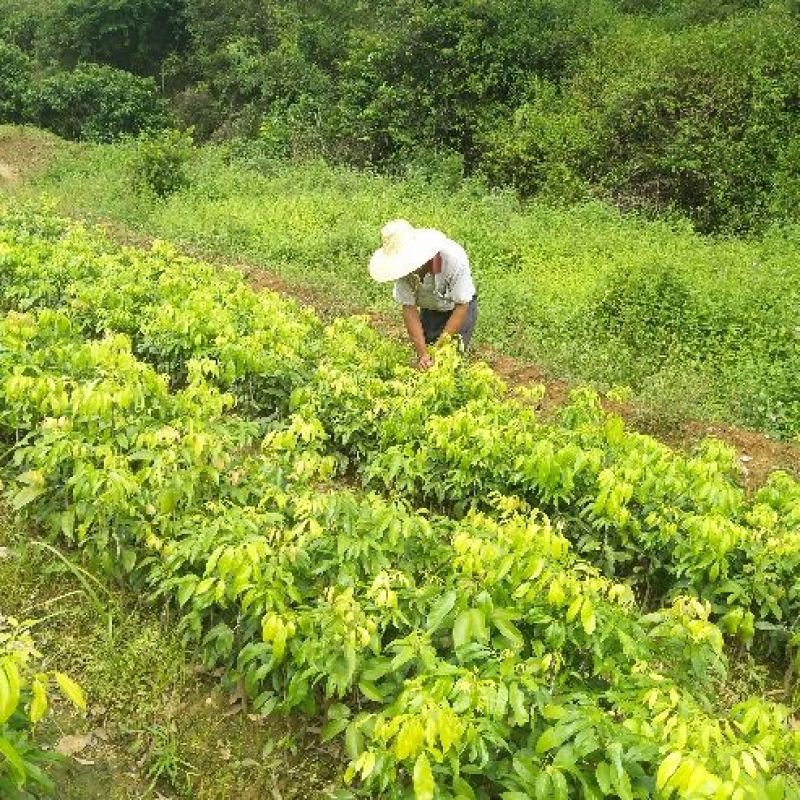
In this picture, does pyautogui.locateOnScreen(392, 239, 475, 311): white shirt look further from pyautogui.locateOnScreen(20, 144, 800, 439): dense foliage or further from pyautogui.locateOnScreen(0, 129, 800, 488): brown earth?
pyautogui.locateOnScreen(20, 144, 800, 439): dense foliage

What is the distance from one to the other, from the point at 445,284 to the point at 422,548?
279 cm

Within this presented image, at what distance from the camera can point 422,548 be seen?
362 cm

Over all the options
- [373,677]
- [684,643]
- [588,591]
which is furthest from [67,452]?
[684,643]

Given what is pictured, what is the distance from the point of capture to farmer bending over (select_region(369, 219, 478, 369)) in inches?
221

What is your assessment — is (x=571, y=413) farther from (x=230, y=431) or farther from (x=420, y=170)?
(x=420, y=170)

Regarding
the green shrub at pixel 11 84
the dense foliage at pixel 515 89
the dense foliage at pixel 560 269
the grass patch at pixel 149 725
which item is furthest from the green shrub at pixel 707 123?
the green shrub at pixel 11 84

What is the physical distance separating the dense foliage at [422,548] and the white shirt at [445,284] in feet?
1.56

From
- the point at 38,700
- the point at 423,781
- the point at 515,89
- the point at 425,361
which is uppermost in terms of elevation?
the point at 38,700

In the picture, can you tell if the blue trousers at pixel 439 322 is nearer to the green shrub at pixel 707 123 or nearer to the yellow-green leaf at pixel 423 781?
the yellow-green leaf at pixel 423 781

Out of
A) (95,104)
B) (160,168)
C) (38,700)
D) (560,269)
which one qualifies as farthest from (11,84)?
(38,700)

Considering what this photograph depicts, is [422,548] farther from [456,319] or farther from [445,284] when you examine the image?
[445,284]

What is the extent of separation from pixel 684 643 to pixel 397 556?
119 centimetres

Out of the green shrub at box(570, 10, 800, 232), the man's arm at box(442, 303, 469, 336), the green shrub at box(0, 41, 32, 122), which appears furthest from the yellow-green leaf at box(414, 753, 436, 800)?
the green shrub at box(0, 41, 32, 122)

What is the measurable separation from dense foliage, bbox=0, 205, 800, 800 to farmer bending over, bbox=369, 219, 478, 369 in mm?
403
